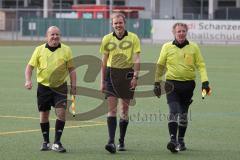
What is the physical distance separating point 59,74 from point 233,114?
20.3 feet

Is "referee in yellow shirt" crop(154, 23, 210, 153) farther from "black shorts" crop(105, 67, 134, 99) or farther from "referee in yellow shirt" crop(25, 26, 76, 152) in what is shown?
"referee in yellow shirt" crop(25, 26, 76, 152)

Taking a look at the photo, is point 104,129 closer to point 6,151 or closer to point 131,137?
point 131,137

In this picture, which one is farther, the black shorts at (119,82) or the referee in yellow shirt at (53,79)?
the black shorts at (119,82)

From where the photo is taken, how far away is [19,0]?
89.3m

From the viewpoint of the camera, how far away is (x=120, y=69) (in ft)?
41.4

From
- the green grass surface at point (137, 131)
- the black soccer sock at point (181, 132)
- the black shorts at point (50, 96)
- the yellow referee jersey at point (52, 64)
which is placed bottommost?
the green grass surface at point (137, 131)

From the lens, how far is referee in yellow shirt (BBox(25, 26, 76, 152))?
40.0ft

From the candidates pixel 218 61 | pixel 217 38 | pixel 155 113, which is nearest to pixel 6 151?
pixel 155 113

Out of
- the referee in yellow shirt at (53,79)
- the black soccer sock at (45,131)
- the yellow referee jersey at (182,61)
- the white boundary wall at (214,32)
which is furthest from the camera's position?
the white boundary wall at (214,32)

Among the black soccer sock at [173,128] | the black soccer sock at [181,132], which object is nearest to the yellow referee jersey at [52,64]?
the black soccer sock at [173,128]

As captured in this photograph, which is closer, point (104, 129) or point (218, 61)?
point (104, 129)

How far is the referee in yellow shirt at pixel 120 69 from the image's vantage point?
491 inches

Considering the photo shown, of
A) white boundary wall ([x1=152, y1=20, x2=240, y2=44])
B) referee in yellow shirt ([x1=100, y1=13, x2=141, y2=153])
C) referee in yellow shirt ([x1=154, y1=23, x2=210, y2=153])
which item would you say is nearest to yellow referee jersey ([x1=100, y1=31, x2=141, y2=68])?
referee in yellow shirt ([x1=100, y1=13, x2=141, y2=153])

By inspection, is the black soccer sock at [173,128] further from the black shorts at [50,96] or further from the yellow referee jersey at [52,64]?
the yellow referee jersey at [52,64]
